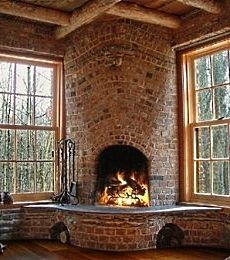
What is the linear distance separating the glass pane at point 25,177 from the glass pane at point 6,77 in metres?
1.20

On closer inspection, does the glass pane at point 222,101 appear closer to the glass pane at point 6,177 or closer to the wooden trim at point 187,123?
the wooden trim at point 187,123

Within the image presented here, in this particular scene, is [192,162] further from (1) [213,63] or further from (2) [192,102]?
(1) [213,63]

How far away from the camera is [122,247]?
4.72 metres

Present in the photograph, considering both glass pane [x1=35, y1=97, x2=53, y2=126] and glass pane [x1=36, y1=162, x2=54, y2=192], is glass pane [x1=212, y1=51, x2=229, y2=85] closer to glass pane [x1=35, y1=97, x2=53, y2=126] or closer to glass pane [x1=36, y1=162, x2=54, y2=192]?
glass pane [x1=35, y1=97, x2=53, y2=126]

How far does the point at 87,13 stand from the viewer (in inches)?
199

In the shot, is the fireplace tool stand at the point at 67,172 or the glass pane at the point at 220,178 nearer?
the glass pane at the point at 220,178

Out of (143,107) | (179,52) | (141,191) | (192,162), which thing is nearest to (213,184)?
(192,162)

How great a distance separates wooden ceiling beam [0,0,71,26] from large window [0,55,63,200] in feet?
3.01

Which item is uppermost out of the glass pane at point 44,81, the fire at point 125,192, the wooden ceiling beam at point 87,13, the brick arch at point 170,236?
the wooden ceiling beam at point 87,13

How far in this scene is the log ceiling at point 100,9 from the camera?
16.1 ft

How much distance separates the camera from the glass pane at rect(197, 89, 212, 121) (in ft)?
18.2

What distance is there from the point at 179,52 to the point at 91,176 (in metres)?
2.40

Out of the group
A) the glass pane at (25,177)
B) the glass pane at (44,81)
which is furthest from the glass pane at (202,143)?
the glass pane at (25,177)

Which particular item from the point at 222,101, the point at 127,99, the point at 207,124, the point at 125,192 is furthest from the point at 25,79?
the point at 222,101
